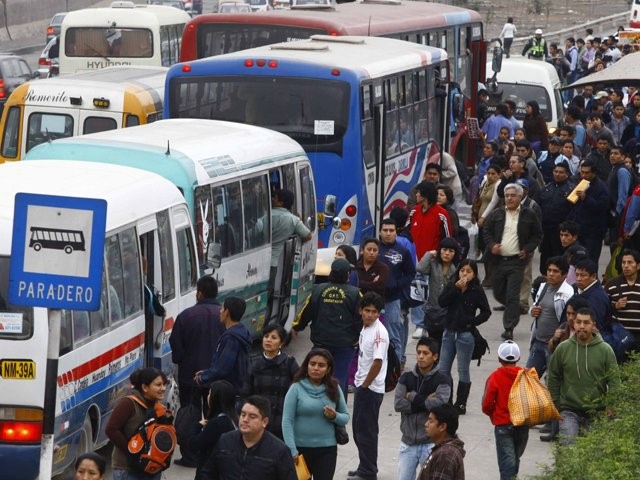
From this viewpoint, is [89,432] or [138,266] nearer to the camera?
[89,432]

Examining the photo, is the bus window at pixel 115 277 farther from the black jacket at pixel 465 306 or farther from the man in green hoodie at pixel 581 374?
the man in green hoodie at pixel 581 374

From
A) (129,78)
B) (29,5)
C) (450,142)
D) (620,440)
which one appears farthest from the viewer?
(29,5)

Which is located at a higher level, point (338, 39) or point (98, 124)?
point (338, 39)

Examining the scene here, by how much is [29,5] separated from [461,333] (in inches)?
1988

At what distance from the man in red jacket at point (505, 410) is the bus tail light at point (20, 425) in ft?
9.81

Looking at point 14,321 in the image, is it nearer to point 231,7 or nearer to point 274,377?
point 274,377

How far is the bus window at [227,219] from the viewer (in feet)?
44.7

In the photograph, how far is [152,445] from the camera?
351 inches

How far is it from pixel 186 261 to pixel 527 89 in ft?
56.4

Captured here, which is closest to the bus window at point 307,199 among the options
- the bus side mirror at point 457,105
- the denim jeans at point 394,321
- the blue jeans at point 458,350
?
the denim jeans at point 394,321

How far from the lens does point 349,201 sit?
17.2m

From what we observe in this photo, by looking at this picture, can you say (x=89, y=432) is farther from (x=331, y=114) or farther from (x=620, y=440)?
(x=331, y=114)

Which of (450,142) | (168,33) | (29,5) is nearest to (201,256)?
(450,142)

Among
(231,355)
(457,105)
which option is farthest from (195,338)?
(457,105)
